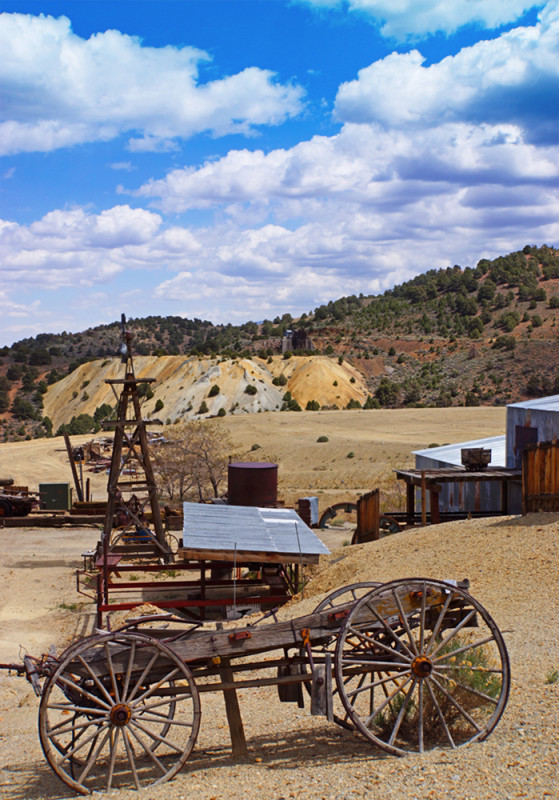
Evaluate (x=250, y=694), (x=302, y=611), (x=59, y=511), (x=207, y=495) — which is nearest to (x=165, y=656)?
(x=250, y=694)

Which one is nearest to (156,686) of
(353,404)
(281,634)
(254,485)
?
(281,634)

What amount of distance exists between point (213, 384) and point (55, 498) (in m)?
46.3

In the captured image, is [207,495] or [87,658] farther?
[207,495]

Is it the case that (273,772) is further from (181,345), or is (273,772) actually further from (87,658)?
(181,345)

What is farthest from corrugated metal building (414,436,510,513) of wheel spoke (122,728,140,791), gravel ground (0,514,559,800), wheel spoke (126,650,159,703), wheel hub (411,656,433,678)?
wheel spoke (122,728,140,791)

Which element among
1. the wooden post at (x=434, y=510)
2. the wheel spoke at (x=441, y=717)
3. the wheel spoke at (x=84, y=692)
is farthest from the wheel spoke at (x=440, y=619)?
the wooden post at (x=434, y=510)

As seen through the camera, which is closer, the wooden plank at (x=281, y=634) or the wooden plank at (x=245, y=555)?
the wooden plank at (x=281, y=634)

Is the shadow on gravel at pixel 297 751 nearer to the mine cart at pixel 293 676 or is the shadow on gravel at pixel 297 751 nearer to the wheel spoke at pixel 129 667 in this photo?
the mine cart at pixel 293 676

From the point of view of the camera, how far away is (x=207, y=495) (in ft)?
114

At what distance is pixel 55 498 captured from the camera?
28.4 m

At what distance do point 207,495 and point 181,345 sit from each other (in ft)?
324

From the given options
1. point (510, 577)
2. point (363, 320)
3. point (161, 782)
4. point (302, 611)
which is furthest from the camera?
point (363, 320)

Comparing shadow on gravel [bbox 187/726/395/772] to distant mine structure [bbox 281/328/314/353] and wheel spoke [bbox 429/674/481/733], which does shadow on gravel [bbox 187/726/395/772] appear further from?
distant mine structure [bbox 281/328/314/353]

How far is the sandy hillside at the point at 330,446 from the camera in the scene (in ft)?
126
